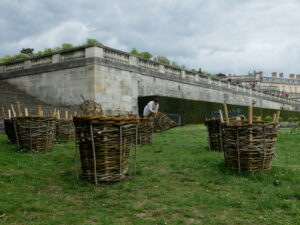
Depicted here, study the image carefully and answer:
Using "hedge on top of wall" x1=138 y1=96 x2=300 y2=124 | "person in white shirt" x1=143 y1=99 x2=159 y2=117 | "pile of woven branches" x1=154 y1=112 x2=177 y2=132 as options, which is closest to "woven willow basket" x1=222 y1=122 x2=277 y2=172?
"person in white shirt" x1=143 y1=99 x2=159 y2=117

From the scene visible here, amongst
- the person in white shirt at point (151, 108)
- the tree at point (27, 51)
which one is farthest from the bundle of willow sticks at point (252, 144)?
the tree at point (27, 51)

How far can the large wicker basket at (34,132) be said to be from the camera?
24.3 ft

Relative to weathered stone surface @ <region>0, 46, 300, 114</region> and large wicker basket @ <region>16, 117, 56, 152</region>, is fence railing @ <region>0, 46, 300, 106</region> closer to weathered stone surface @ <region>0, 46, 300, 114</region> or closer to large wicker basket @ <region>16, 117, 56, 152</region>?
weathered stone surface @ <region>0, 46, 300, 114</region>

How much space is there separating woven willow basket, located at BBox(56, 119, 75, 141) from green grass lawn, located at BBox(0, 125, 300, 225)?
3.85 meters

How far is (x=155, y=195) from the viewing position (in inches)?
165

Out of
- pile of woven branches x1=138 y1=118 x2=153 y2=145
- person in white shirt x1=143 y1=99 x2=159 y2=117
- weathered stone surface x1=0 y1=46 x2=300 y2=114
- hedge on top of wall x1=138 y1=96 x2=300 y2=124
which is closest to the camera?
pile of woven branches x1=138 y1=118 x2=153 y2=145

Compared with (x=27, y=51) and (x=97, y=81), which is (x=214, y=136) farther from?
(x=27, y=51)

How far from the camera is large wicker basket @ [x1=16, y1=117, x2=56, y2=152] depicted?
7393 mm

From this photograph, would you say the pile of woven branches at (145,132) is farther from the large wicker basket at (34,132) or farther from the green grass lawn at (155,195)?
the green grass lawn at (155,195)

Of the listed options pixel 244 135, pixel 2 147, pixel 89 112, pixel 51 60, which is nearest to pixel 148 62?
pixel 51 60

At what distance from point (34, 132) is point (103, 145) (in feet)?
11.4

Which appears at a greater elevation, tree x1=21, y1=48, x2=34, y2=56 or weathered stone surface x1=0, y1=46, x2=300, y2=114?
tree x1=21, y1=48, x2=34, y2=56

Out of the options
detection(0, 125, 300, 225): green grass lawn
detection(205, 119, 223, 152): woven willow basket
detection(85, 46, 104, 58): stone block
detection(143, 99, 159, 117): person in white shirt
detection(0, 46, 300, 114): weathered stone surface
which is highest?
detection(85, 46, 104, 58): stone block

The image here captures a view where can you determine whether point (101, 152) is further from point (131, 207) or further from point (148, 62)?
point (148, 62)
